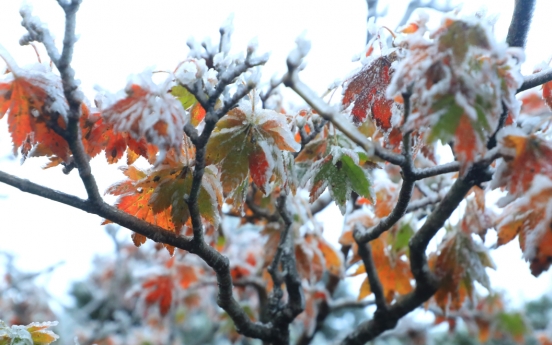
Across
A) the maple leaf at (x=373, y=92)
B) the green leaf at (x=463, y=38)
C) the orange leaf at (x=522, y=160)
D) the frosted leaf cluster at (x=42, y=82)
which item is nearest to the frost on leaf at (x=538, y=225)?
the orange leaf at (x=522, y=160)

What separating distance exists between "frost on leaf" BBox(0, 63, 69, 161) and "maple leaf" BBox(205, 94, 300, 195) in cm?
30

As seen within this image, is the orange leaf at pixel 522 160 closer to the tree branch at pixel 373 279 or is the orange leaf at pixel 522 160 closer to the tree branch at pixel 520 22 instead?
the tree branch at pixel 520 22

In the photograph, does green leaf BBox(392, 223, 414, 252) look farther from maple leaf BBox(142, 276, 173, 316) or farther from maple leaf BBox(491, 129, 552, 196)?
maple leaf BBox(142, 276, 173, 316)

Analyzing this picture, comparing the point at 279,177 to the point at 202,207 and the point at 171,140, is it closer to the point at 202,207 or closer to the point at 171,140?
the point at 202,207

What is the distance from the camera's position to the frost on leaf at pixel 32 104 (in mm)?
782

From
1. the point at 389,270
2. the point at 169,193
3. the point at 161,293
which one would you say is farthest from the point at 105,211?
the point at 161,293

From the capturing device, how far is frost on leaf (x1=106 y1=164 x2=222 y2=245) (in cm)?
92

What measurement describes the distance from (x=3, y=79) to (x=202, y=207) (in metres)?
0.46

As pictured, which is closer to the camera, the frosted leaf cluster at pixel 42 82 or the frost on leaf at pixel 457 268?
the frosted leaf cluster at pixel 42 82

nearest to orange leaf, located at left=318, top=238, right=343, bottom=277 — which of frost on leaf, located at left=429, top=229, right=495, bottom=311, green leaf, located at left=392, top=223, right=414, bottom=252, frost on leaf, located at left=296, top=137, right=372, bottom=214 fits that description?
green leaf, located at left=392, top=223, right=414, bottom=252

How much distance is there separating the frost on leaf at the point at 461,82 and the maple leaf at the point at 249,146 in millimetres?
306

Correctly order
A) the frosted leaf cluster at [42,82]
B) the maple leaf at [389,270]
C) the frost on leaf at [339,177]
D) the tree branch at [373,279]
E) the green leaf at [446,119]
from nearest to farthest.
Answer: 1. the green leaf at [446,119]
2. the frosted leaf cluster at [42,82]
3. the frost on leaf at [339,177]
4. the tree branch at [373,279]
5. the maple leaf at [389,270]

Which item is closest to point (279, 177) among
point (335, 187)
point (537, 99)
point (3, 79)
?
point (335, 187)

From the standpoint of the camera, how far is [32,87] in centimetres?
79
